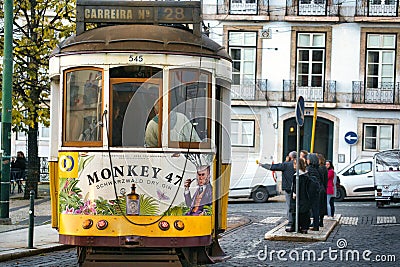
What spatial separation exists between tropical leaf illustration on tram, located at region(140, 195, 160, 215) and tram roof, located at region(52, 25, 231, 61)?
1.88m

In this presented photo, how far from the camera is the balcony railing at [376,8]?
39.5m

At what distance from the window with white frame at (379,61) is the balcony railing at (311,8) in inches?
83.3

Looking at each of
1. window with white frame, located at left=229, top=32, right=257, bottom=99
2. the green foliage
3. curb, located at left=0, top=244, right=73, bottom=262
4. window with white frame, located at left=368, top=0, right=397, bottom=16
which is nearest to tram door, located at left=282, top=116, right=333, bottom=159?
window with white frame, located at left=229, top=32, right=257, bottom=99

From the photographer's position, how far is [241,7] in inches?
1578

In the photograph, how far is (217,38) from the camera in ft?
132

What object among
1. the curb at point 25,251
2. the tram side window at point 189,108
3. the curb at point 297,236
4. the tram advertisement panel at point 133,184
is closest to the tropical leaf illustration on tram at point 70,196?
the tram advertisement panel at point 133,184

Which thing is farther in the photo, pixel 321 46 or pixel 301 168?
pixel 321 46

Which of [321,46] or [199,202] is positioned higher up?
[321,46]

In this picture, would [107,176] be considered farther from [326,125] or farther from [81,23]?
[326,125]

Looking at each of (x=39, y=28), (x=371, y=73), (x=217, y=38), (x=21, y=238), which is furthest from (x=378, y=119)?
(x=21, y=238)

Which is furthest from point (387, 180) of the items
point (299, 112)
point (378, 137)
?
point (378, 137)

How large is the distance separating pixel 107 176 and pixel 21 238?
6.57 m

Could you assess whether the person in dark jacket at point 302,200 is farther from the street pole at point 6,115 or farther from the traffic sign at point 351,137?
the traffic sign at point 351,137

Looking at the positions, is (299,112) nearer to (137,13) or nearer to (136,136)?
(137,13)
